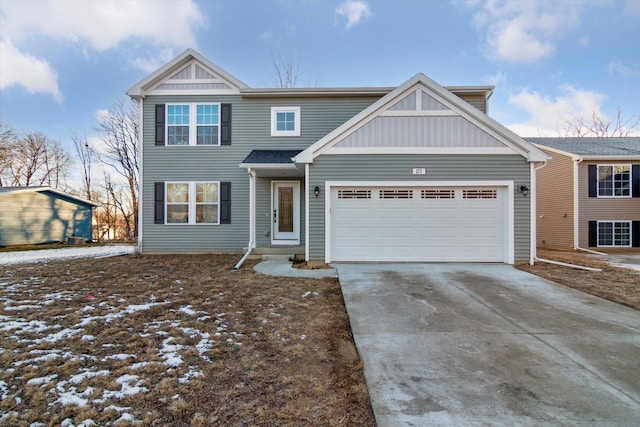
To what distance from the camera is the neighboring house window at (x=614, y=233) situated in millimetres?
12250

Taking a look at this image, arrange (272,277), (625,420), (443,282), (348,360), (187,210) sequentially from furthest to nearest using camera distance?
(187,210), (272,277), (443,282), (348,360), (625,420)

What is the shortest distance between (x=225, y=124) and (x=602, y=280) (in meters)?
11.0

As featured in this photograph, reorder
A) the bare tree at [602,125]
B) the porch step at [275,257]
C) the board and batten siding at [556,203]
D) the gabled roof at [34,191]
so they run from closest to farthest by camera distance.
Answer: the porch step at [275,257]
the board and batten siding at [556,203]
the gabled roof at [34,191]
the bare tree at [602,125]

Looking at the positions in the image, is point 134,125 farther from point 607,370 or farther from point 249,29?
point 607,370

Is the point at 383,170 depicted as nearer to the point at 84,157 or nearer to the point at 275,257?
the point at 275,257

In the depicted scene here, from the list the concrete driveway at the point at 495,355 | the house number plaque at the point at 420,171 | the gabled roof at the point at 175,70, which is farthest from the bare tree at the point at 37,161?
the concrete driveway at the point at 495,355

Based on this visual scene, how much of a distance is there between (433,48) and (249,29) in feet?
29.2

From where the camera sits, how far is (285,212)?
10.2 meters

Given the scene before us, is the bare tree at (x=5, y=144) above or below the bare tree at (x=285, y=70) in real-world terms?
below

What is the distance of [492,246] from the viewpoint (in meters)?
7.90

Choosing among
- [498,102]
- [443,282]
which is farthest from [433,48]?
[443,282]

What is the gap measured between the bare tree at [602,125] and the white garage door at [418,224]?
83.1ft

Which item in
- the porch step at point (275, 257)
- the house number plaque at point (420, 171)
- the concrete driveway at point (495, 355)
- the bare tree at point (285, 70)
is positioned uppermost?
the bare tree at point (285, 70)

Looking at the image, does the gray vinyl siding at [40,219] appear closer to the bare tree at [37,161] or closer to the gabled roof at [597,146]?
the bare tree at [37,161]
